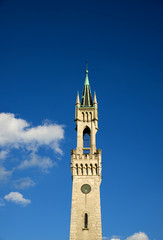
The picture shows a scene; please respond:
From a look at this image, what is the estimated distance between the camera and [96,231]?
50.2 metres

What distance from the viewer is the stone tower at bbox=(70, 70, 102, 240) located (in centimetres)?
5059

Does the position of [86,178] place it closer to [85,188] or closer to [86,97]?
[85,188]

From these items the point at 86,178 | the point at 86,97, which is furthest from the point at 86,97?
the point at 86,178

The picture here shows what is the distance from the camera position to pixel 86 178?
55.6 metres

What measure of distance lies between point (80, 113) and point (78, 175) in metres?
14.1

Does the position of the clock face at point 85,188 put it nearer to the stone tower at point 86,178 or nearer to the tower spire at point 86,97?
the stone tower at point 86,178

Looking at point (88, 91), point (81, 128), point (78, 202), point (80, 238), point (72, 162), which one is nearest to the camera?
point (80, 238)

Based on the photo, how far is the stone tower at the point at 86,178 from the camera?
1992 inches

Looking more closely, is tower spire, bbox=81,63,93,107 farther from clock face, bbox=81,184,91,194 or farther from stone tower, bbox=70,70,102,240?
clock face, bbox=81,184,91,194

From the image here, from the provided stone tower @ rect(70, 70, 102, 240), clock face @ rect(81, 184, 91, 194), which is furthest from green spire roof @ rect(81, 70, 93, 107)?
clock face @ rect(81, 184, 91, 194)

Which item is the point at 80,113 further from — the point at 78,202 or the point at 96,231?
the point at 96,231

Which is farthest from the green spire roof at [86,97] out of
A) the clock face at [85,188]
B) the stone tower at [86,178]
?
the clock face at [85,188]

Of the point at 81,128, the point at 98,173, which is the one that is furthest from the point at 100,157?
the point at 81,128

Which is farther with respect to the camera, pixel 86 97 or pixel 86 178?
pixel 86 97
